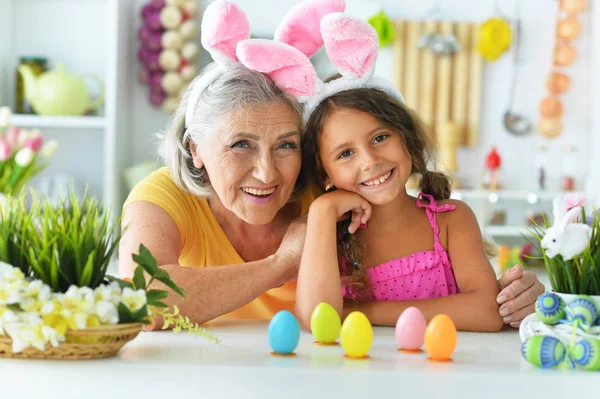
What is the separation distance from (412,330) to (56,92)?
115 inches

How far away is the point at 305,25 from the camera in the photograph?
60.4 inches

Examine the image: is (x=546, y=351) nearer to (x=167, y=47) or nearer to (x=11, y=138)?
(x=11, y=138)

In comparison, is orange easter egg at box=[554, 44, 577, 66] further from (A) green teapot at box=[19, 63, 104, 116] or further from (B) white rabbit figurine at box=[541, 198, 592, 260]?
(B) white rabbit figurine at box=[541, 198, 592, 260]

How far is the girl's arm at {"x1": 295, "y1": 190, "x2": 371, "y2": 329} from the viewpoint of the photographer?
4.65ft

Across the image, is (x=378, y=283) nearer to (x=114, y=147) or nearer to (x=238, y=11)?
(x=238, y=11)

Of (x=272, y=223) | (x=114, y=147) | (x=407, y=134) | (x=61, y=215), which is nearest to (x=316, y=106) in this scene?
(x=407, y=134)

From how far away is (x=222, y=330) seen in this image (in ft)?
4.20

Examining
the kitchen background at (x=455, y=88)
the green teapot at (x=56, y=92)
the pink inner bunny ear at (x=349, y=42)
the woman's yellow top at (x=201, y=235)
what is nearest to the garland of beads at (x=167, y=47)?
the kitchen background at (x=455, y=88)

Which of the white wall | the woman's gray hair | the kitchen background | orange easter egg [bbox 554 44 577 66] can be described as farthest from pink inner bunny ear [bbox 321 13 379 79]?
orange easter egg [bbox 554 44 577 66]

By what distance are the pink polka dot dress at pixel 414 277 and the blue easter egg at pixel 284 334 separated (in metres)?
0.54

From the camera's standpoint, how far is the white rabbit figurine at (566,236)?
1011mm

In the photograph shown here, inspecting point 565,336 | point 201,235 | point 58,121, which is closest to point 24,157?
point 58,121

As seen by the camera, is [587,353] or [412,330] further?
[412,330]

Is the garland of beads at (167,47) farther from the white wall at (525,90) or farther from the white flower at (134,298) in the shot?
the white flower at (134,298)
